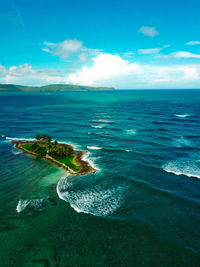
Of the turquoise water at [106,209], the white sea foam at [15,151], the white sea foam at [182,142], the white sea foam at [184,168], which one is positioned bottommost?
the turquoise water at [106,209]

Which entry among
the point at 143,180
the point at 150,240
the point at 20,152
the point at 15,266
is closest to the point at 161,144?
the point at 143,180

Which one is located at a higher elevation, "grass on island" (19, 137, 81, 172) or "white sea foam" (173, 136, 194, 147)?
"white sea foam" (173, 136, 194, 147)

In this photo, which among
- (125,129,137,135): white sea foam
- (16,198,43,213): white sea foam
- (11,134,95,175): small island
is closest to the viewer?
(16,198,43,213): white sea foam

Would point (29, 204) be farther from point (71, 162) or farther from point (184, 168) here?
point (184, 168)

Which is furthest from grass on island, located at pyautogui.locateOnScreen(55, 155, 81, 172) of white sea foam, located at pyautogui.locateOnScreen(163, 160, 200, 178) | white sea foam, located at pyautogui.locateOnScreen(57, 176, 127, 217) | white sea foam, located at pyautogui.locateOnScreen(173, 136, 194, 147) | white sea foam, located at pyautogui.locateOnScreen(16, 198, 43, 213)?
white sea foam, located at pyautogui.locateOnScreen(173, 136, 194, 147)

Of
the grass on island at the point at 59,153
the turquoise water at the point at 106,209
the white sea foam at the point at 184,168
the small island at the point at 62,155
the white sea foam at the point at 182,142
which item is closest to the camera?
the turquoise water at the point at 106,209

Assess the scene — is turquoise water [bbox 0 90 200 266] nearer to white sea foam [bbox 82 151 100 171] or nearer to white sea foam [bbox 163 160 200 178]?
white sea foam [bbox 163 160 200 178]

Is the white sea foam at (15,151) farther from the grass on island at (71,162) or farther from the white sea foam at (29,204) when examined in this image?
the white sea foam at (29,204)

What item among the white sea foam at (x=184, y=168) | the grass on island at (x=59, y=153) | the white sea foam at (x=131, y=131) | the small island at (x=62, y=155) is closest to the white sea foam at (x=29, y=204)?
the small island at (x=62, y=155)
